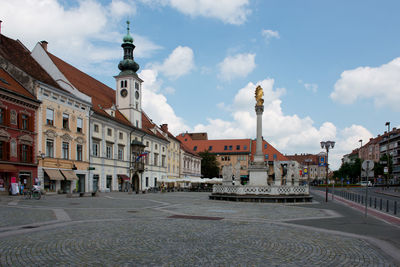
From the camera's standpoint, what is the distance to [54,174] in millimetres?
36031

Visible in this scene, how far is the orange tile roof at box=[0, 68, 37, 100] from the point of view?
3173 centimetres

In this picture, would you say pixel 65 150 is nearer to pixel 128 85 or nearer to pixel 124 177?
pixel 124 177

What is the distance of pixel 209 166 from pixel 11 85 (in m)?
60.5

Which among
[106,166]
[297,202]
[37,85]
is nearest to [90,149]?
[106,166]

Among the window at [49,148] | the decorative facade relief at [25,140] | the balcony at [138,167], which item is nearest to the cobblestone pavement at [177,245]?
the decorative facade relief at [25,140]

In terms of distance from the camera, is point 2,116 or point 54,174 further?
point 54,174

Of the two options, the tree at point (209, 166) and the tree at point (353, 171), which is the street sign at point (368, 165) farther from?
the tree at point (353, 171)

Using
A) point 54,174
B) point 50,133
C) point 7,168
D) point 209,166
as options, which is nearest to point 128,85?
point 50,133

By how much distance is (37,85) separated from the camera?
34719 mm

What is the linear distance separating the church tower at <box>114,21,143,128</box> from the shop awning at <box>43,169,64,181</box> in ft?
67.0

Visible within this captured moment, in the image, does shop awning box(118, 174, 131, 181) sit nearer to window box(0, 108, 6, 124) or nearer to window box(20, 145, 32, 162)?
window box(20, 145, 32, 162)

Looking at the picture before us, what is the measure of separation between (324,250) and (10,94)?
102 ft

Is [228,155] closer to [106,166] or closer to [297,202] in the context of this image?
[106,166]

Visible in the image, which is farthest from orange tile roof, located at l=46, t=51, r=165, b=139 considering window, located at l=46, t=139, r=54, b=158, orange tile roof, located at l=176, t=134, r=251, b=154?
orange tile roof, located at l=176, t=134, r=251, b=154
